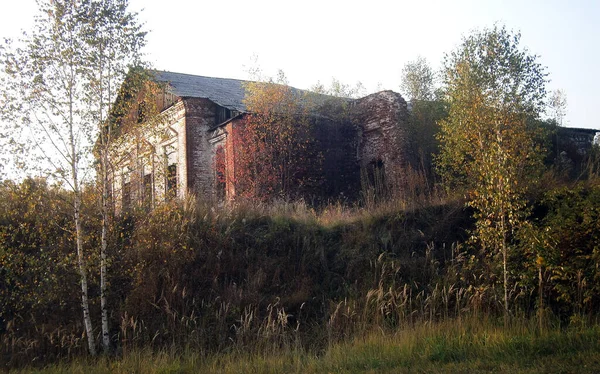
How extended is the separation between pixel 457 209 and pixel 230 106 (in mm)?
11497

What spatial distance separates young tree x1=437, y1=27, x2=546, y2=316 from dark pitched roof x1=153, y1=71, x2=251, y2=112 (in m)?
9.00

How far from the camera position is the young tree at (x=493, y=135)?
9.84 meters

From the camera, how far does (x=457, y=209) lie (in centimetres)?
1475

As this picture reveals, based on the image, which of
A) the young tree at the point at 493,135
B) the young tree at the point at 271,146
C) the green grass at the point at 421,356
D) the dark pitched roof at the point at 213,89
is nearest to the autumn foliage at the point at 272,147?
the young tree at the point at 271,146

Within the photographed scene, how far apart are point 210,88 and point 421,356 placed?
1979cm

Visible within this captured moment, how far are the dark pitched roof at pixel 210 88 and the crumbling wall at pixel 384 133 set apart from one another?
536cm

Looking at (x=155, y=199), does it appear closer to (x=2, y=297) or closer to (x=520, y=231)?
(x=2, y=297)

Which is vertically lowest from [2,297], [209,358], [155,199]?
[209,358]

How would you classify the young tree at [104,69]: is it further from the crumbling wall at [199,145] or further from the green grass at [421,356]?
the crumbling wall at [199,145]

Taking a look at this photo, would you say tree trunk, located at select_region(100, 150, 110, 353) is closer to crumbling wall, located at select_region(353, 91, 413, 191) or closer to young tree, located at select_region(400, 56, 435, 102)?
crumbling wall, located at select_region(353, 91, 413, 191)

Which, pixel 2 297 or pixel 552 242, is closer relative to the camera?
pixel 552 242

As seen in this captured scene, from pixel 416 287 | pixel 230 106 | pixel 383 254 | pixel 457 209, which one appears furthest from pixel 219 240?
pixel 230 106

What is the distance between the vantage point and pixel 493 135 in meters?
10.9

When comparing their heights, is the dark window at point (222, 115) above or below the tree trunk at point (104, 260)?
above
